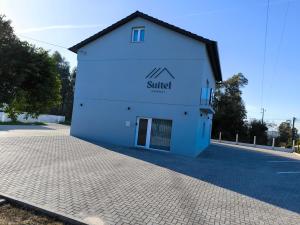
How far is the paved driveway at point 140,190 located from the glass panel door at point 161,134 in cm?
482

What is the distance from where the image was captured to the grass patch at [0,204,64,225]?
595cm

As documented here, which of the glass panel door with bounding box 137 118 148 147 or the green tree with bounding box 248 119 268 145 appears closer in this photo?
the glass panel door with bounding box 137 118 148 147

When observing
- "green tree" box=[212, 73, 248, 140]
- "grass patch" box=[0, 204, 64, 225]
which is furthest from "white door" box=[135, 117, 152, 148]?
"green tree" box=[212, 73, 248, 140]

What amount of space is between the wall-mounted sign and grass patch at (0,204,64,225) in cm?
1402

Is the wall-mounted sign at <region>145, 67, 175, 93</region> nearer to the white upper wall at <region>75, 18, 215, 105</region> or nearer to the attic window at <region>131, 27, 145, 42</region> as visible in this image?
the white upper wall at <region>75, 18, 215, 105</region>

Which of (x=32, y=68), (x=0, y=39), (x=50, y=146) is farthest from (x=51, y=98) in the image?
(x=50, y=146)

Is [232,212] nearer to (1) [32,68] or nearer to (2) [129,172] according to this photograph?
(2) [129,172]

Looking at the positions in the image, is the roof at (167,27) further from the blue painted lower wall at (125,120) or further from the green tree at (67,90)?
the green tree at (67,90)

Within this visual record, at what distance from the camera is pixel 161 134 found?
1975 cm

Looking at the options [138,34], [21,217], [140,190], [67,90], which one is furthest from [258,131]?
[21,217]

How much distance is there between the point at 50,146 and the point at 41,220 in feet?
33.6

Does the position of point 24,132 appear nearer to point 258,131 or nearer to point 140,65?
point 140,65

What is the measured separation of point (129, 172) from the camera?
11648 mm

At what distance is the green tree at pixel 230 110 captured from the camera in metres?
47.9
